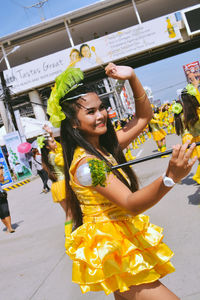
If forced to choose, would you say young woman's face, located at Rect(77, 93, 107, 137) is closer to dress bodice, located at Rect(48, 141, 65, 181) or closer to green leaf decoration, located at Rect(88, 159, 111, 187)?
green leaf decoration, located at Rect(88, 159, 111, 187)

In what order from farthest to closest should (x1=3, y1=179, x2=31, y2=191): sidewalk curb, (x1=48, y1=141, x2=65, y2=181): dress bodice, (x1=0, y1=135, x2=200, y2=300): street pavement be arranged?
1. (x1=3, y1=179, x2=31, y2=191): sidewalk curb
2. (x1=48, y1=141, x2=65, y2=181): dress bodice
3. (x1=0, y1=135, x2=200, y2=300): street pavement

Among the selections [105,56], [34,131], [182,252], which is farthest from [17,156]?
[182,252]

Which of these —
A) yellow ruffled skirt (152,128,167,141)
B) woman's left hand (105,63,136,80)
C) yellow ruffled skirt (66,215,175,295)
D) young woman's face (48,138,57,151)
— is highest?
woman's left hand (105,63,136,80)

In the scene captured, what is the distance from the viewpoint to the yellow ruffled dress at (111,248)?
158 cm

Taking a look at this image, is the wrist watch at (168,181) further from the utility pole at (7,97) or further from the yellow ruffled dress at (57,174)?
the utility pole at (7,97)

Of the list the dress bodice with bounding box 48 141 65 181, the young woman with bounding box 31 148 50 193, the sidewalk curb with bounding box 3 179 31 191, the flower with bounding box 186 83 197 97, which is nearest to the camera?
the flower with bounding box 186 83 197 97

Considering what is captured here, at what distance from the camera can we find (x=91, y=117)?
5.76ft

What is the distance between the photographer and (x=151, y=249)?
1.71 meters

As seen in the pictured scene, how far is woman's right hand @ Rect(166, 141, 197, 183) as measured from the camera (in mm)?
1251

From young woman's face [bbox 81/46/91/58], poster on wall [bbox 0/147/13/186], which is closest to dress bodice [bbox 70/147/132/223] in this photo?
poster on wall [bbox 0/147/13/186]

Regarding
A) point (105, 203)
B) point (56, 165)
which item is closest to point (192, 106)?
point (56, 165)

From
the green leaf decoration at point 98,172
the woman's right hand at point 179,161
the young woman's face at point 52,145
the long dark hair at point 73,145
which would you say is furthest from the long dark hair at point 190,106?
the woman's right hand at point 179,161

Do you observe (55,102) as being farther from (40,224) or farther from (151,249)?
(40,224)

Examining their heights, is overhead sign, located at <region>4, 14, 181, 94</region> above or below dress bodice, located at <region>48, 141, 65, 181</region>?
above
